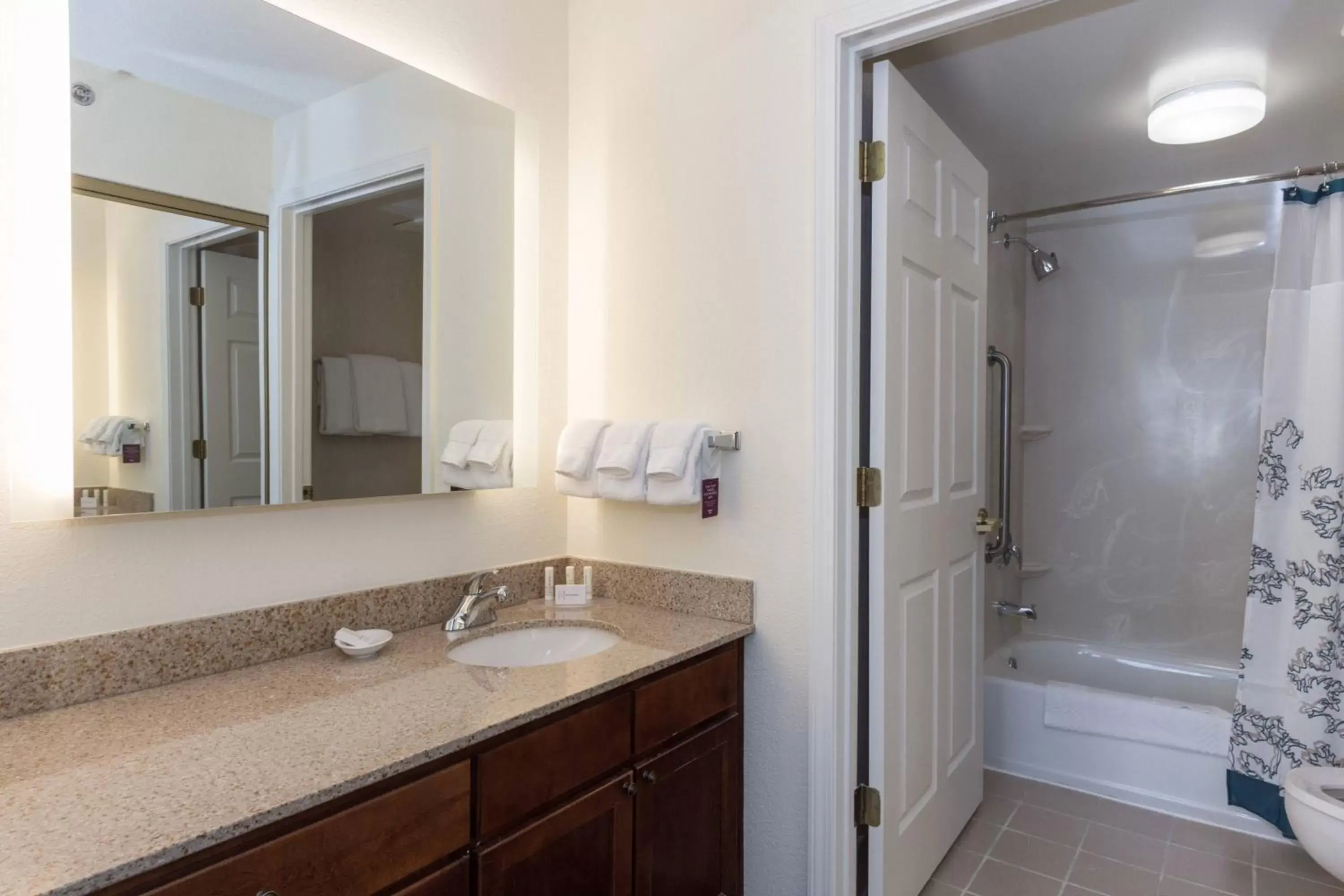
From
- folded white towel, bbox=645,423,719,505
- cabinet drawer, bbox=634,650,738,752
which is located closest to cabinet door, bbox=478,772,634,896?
cabinet drawer, bbox=634,650,738,752

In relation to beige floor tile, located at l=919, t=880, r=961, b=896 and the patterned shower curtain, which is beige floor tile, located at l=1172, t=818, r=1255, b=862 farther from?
beige floor tile, located at l=919, t=880, r=961, b=896

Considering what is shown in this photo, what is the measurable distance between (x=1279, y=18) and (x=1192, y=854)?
7.66 feet

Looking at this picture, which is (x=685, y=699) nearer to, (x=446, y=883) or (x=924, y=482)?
(x=446, y=883)

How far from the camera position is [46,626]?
1175mm

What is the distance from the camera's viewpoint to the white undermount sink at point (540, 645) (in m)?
1.66

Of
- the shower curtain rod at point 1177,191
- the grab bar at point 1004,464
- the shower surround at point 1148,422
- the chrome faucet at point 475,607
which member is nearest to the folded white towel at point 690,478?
the chrome faucet at point 475,607

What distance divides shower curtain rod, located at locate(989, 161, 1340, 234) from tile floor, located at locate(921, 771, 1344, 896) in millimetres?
2080

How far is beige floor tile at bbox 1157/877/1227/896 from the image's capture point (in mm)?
2023

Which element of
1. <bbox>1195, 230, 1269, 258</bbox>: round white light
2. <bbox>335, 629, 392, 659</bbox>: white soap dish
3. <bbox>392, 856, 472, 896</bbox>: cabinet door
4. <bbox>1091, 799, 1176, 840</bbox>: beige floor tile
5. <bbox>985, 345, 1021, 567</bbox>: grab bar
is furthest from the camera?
<bbox>1195, 230, 1269, 258</bbox>: round white light

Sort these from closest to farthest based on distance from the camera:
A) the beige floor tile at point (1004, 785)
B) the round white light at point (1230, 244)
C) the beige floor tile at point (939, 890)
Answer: the beige floor tile at point (939, 890), the beige floor tile at point (1004, 785), the round white light at point (1230, 244)

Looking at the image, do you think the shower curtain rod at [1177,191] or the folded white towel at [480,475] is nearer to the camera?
the folded white towel at [480,475]

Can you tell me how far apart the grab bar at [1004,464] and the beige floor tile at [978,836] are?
97cm

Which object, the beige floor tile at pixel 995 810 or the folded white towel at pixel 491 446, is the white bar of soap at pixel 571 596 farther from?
the beige floor tile at pixel 995 810

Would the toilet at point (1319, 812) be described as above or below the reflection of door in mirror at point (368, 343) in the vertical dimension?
below
